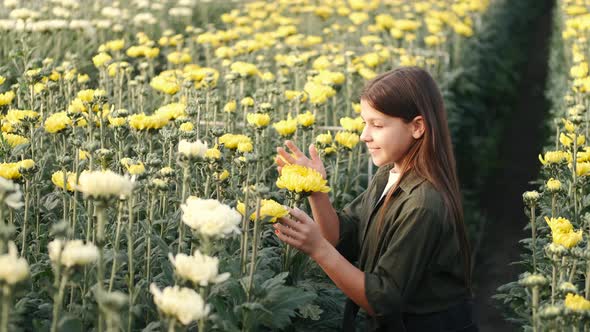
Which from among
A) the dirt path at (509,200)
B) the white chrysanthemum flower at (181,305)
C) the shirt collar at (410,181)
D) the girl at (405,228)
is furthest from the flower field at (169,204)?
the dirt path at (509,200)

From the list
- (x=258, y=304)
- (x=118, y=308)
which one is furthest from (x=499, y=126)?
(x=118, y=308)

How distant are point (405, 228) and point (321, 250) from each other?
26cm

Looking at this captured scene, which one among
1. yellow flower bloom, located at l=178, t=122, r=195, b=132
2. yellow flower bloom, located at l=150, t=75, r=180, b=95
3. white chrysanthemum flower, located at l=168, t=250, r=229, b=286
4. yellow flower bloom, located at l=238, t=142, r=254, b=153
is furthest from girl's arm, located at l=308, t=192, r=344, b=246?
yellow flower bloom, located at l=150, t=75, r=180, b=95

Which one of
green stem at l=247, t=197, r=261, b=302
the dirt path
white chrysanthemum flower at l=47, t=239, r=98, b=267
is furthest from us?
the dirt path

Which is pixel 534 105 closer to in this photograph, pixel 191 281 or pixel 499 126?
pixel 499 126

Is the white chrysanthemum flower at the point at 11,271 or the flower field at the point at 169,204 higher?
the white chrysanthemum flower at the point at 11,271

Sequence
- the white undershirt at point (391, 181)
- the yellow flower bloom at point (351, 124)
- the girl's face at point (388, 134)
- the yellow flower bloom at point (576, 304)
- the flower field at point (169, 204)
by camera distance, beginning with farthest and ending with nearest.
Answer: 1. the yellow flower bloom at point (351, 124)
2. the white undershirt at point (391, 181)
3. the girl's face at point (388, 134)
4. the yellow flower bloom at point (576, 304)
5. the flower field at point (169, 204)

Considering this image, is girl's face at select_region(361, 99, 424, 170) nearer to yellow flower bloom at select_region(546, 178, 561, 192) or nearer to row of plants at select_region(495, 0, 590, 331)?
row of plants at select_region(495, 0, 590, 331)

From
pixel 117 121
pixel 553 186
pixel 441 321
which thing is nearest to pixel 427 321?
pixel 441 321

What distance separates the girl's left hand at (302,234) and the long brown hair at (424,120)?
1.13 feet

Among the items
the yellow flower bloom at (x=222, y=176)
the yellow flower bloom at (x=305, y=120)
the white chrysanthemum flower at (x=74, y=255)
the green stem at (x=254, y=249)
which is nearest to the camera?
the white chrysanthemum flower at (x=74, y=255)

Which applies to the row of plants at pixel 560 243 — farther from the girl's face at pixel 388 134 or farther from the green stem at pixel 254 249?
the green stem at pixel 254 249

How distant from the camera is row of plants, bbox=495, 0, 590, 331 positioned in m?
2.18

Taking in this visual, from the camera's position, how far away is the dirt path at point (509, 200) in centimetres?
552
